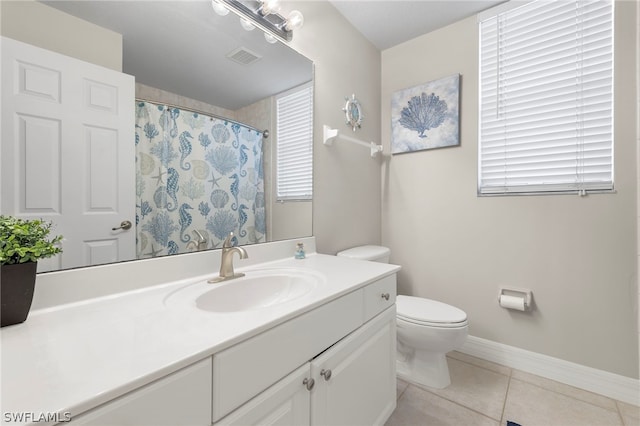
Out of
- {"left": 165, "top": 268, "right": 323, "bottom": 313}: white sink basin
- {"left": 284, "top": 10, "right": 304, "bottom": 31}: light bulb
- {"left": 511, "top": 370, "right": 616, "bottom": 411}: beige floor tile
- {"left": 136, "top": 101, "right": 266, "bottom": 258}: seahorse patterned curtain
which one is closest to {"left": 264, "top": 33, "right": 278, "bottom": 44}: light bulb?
{"left": 284, "top": 10, "right": 304, "bottom": 31}: light bulb

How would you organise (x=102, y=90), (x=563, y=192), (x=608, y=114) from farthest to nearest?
(x=563, y=192), (x=608, y=114), (x=102, y=90)

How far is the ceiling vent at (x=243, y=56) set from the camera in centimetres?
125

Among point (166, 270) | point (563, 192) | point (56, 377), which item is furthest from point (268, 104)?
point (563, 192)

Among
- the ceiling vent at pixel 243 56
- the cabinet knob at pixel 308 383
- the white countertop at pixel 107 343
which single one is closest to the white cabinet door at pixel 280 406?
the cabinet knob at pixel 308 383

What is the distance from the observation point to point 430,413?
4.53ft

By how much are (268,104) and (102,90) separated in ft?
2.33

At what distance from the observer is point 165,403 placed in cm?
48

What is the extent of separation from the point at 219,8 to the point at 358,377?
1.64 metres

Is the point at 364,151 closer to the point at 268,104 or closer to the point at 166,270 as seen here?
the point at 268,104

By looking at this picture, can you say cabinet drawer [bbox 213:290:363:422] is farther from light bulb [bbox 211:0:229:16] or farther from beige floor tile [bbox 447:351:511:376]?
beige floor tile [bbox 447:351:511:376]

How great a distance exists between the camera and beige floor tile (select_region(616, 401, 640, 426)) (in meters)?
1.31

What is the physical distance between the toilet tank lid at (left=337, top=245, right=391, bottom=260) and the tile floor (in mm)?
782

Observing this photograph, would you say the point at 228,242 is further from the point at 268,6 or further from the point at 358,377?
the point at 268,6

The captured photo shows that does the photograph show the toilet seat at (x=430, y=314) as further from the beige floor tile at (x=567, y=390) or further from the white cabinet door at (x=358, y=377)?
the beige floor tile at (x=567, y=390)
